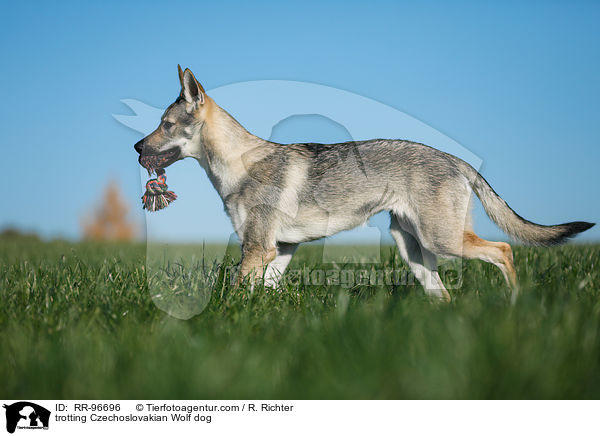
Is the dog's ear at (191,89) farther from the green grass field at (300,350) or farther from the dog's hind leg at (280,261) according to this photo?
the green grass field at (300,350)

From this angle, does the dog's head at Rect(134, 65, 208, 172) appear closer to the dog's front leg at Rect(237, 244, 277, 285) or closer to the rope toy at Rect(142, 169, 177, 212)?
the rope toy at Rect(142, 169, 177, 212)

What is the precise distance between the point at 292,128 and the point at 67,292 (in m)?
2.77

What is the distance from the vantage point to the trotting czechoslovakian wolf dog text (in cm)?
449

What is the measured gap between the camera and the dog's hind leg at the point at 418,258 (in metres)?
5.07

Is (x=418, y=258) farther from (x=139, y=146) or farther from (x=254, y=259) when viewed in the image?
(x=139, y=146)

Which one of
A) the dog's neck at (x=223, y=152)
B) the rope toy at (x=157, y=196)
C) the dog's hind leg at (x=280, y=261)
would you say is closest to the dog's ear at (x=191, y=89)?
the dog's neck at (x=223, y=152)

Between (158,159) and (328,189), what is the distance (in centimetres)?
185

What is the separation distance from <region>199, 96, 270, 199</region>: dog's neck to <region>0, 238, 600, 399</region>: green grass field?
1462 millimetres

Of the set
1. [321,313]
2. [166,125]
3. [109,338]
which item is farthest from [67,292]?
[321,313]

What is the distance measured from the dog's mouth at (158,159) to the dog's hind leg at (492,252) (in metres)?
3.23

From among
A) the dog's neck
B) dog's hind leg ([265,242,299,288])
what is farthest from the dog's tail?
the dog's neck

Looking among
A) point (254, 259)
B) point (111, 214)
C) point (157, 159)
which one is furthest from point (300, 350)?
point (111, 214)

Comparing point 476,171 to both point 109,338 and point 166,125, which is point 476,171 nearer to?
point 166,125
